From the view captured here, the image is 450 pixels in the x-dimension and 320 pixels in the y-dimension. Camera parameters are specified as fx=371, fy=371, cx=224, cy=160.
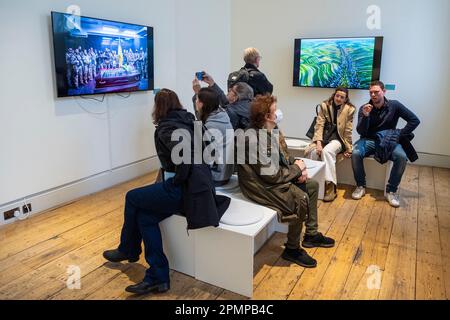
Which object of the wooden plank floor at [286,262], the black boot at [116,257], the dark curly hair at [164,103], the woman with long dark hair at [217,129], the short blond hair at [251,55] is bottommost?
the wooden plank floor at [286,262]

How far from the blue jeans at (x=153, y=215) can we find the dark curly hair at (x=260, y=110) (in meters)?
0.69

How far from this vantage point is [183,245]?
240 centimetres

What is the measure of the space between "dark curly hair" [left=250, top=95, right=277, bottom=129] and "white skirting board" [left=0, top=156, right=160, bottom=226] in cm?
208

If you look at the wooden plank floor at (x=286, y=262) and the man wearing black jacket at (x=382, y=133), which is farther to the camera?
the man wearing black jacket at (x=382, y=133)

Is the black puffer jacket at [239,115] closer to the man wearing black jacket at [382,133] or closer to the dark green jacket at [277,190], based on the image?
the dark green jacket at [277,190]

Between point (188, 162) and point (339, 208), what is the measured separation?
1984 mm

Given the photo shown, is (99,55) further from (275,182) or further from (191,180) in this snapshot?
(275,182)

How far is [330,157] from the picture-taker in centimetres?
383

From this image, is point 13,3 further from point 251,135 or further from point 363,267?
point 363,267

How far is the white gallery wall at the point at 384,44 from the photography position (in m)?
4.65

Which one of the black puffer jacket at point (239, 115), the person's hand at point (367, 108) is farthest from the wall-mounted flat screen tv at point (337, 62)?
the black puffer jacket at point (239, 115)

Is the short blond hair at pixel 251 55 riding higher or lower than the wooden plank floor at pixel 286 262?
higher

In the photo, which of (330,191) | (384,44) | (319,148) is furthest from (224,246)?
(384,44)

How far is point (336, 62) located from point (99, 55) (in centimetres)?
320
